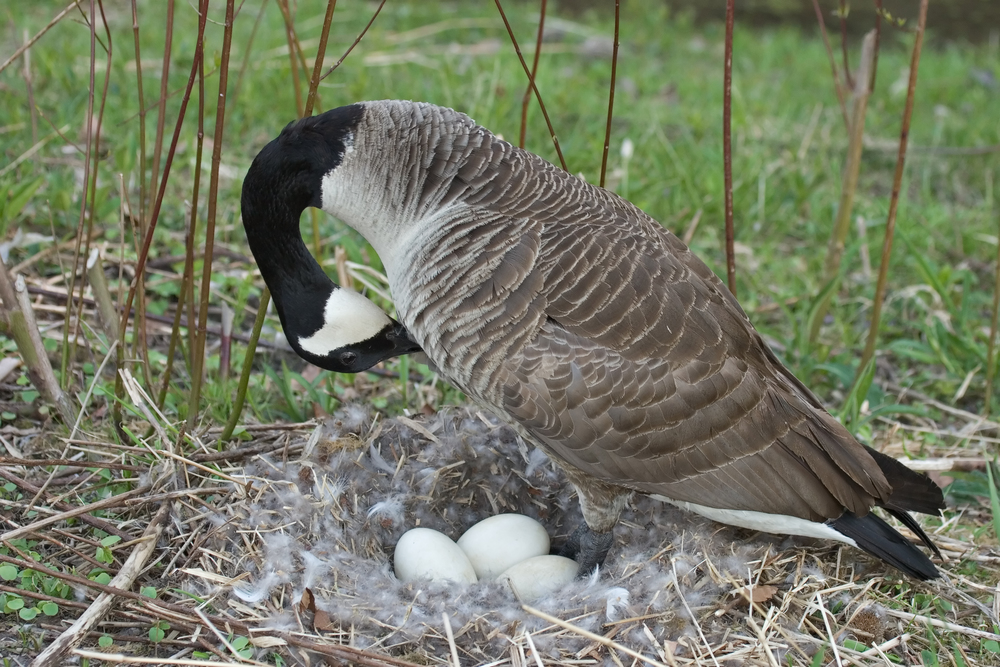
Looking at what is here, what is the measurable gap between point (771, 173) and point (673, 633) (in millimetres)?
4017

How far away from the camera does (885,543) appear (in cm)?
296

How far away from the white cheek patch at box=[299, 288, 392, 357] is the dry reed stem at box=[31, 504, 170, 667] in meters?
0.75

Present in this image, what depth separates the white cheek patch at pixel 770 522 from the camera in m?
2.97

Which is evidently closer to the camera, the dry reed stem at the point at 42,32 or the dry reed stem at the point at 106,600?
the dry reed stem at the point at 106,600

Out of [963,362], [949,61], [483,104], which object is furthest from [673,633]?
[949,61]

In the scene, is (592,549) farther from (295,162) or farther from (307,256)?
(295,162)

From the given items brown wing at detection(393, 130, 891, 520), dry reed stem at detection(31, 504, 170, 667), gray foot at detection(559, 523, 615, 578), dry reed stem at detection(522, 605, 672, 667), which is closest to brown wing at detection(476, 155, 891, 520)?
brown wing at detection(393, 130, 891, 520)

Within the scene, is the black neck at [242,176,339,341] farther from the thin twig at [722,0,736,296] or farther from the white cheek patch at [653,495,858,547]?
the thin twig at [722,0,736,296]

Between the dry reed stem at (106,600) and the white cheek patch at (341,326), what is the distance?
753 mm

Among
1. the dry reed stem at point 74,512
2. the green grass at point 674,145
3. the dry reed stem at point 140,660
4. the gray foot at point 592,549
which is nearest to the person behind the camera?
the dry reed stem at point 140,660

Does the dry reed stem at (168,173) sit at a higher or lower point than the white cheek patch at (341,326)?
higher

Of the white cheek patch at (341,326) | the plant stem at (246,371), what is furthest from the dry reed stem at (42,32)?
the white cheek patch at (341,326)

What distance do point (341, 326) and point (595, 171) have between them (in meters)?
2.74

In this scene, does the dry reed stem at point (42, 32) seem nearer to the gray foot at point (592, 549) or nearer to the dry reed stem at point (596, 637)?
the dry reed stem at point (596, 637)
